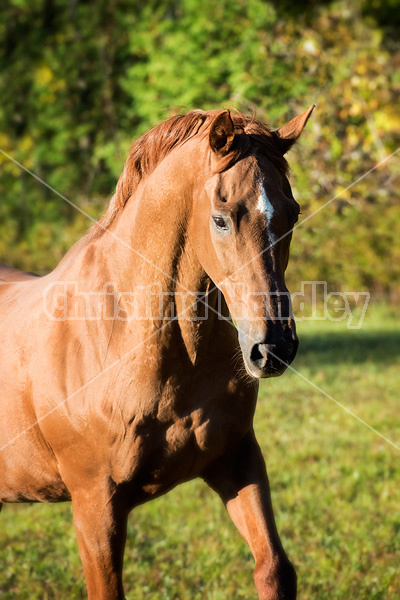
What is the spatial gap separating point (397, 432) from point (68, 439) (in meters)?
4.74

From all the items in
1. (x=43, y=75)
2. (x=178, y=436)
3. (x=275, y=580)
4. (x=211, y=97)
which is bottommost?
(x=43, y=75)

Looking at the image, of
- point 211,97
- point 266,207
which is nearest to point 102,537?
point 266,207

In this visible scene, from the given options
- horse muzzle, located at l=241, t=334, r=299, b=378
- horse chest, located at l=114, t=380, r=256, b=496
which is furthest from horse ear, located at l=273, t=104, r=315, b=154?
horse chest, located at l=114, t=380, r=256, b=496

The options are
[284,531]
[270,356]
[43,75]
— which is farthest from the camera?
[43,75]

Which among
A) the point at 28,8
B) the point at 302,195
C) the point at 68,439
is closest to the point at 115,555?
the point at 68,439

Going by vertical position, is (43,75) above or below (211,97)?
below

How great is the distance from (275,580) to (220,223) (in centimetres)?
136

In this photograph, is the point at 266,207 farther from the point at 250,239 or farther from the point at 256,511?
the point at 256,511

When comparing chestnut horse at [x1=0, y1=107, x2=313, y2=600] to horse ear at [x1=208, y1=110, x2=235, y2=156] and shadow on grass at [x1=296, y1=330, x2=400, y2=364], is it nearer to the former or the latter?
horse ear at [x1=208, y1=110, x2=235, y2=156]

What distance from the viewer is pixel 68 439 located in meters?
2.79

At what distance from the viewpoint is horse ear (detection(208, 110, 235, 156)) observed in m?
2.41

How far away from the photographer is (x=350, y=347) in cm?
1123

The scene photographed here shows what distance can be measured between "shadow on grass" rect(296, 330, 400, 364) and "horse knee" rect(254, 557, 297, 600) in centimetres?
750

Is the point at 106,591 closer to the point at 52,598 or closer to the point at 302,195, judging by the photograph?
the point at 52,598
